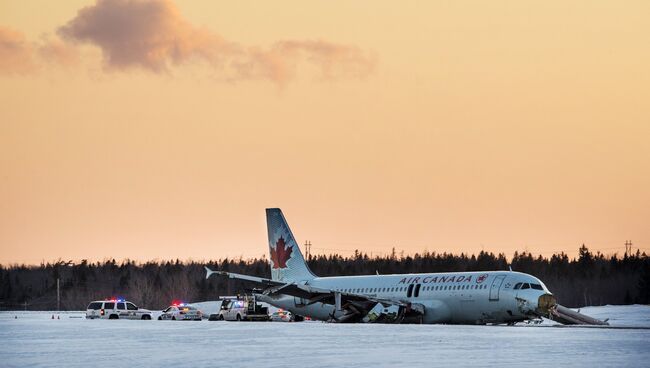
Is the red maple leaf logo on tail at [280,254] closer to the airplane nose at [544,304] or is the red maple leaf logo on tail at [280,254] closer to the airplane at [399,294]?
the airplane at [399,294]

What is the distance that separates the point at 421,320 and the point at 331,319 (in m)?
Result: 10.4

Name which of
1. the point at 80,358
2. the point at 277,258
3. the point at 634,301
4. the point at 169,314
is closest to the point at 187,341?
the point at 80,358

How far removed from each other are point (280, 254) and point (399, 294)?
15.4 m

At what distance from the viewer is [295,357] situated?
33469 mm

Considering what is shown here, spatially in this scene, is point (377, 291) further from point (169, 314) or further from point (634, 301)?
point (634, 301)

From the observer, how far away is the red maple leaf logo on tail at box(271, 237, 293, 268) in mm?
85688

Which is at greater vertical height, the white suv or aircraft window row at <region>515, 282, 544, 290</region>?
aircraft window row at <region>515, 282, 544, 290</region>

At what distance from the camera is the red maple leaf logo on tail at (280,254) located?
281 feet

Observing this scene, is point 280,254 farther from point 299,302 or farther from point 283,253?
point 299,302

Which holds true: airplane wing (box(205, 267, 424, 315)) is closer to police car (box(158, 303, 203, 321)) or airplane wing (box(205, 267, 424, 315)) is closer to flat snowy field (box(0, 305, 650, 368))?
police car (box(158, 303, 203, 321))

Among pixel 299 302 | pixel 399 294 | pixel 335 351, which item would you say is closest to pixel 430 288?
pixel 399 294

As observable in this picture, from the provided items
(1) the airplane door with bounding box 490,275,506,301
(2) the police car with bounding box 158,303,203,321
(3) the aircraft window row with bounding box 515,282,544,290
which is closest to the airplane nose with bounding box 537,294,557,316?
(3) the aircraft window row with bounding box 515,282,544,290

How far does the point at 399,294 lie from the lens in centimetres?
7350

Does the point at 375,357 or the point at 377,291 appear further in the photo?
the point at 377,291
